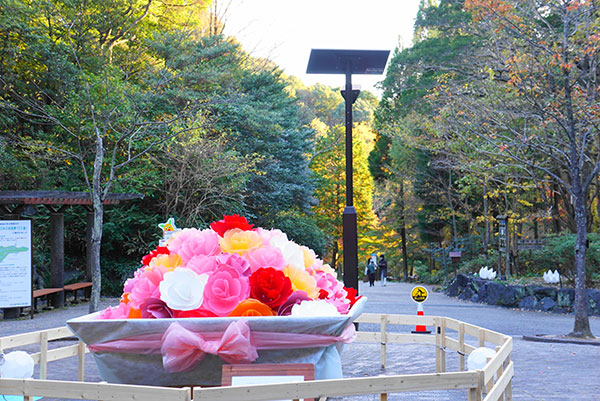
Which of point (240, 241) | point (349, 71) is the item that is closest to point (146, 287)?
point (240, 241)

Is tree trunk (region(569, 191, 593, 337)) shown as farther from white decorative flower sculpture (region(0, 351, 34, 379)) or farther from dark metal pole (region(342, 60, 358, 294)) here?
white decorative flower sculpture (region(0, 351, 34, 379))

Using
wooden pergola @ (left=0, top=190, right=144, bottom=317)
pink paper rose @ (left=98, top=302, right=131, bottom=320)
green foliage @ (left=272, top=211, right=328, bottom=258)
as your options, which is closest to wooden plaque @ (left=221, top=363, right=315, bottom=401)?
pink paper rose @ (left=98, top=302, right=131, bottom=320)

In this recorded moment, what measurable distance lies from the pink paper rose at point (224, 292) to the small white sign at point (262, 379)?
277 millimetres

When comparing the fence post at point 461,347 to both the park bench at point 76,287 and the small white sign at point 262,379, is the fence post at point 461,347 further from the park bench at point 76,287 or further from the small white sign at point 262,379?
the park bench at point 76,287

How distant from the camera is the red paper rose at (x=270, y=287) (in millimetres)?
2805

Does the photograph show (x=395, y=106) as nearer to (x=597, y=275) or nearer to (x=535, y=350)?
(x=597, y=275)

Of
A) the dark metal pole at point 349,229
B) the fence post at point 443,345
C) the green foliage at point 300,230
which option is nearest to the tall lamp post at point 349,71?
the dark metal pole at point 349,229

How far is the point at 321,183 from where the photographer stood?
1773 inches

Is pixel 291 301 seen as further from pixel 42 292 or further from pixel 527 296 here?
pixel 527 296

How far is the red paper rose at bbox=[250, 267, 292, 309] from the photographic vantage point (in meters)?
2.80

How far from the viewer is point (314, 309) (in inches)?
106

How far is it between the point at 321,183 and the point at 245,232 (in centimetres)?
4199

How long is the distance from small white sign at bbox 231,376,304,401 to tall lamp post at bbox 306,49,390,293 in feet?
21.9

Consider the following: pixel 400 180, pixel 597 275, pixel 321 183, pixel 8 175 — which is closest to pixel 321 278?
pixel 597 275
